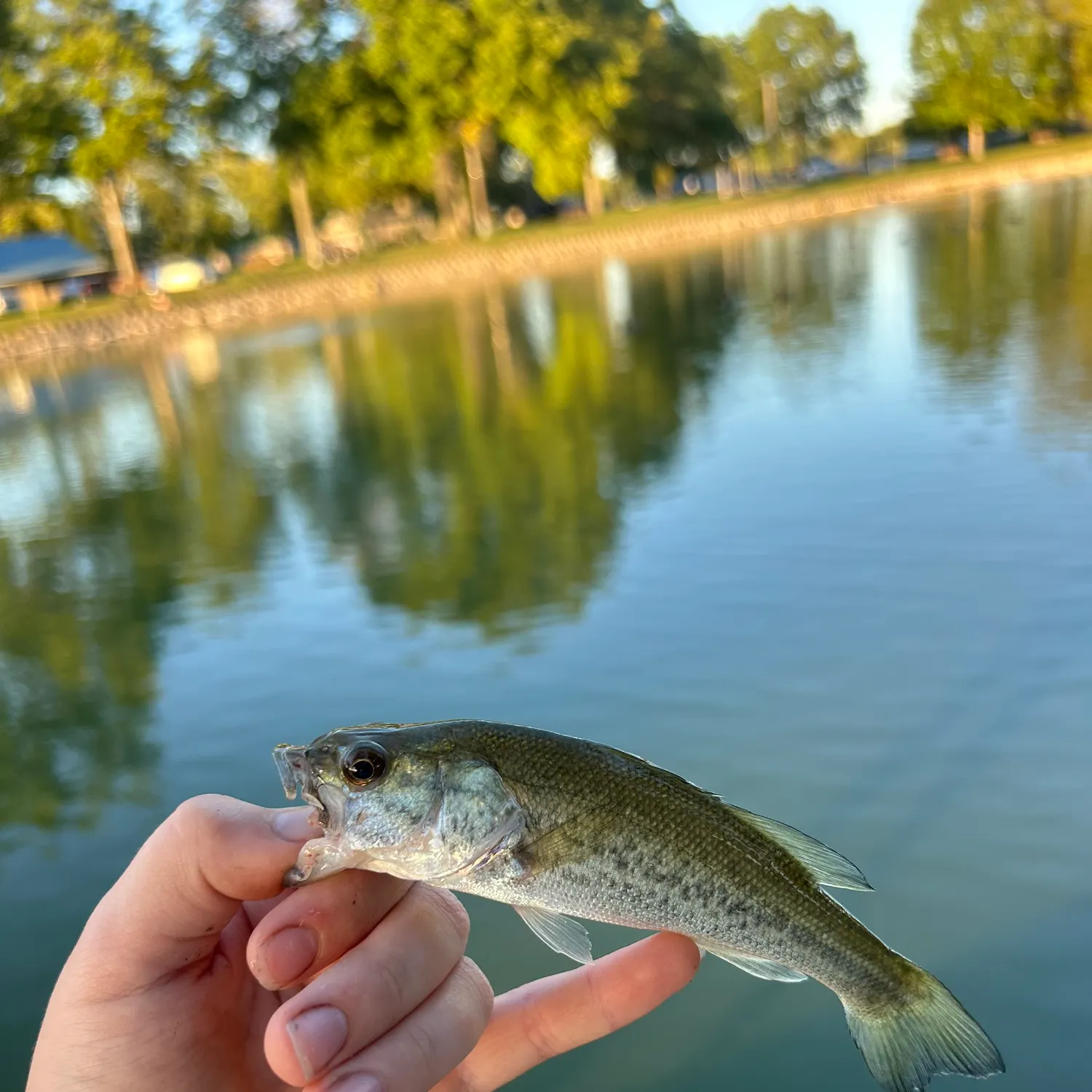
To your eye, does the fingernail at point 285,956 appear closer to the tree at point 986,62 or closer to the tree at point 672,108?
the tree at point 672,108

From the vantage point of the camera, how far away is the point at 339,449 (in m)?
17.2

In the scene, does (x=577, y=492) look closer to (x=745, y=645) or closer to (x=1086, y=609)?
(x=745, y=645)

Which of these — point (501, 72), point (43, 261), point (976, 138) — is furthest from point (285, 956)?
point (976, 138)

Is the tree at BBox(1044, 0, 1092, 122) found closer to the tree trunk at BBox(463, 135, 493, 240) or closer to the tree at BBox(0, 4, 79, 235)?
the tree trunk at BBox(463, 135, 493, 240)

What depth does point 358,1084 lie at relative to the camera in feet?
6.49

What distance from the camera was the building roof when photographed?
73.2 m

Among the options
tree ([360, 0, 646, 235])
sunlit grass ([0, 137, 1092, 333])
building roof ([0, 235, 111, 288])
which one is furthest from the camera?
building roof ([0, 235, 111, 288])

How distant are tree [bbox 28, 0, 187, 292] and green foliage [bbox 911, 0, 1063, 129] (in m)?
64.1

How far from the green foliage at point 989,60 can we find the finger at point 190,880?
9497 cm

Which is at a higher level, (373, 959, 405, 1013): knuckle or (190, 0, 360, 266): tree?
(190, 0, 360, 266): tree

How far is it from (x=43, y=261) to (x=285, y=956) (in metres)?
85.2

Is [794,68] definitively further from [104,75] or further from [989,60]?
[104,75]

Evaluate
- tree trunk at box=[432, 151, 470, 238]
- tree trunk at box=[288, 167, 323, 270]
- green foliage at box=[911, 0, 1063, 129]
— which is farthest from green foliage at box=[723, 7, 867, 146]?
tree trunk at box=[288, 167, 323, 270]

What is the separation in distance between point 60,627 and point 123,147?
4851 cm
